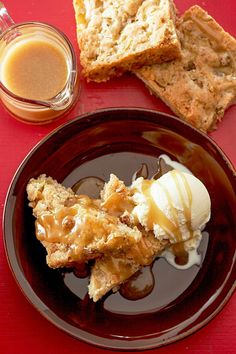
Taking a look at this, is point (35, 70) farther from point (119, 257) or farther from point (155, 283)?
point (155, 283)

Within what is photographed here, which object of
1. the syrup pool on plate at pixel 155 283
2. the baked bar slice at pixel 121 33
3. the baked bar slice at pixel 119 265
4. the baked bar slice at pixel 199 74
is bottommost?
the syrup pool on plate at pixel 155 283

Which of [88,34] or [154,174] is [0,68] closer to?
[88,34]

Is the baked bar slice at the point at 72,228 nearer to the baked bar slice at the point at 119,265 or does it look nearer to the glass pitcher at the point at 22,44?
the baked bar slice at the point at 119,265

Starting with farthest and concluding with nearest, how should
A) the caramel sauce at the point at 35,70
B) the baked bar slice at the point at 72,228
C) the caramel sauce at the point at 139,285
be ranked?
the caramel sauce at the point at 35,70 → the caramel sauce at the point at 139,285 → the baked bar slice at the point at 72,228

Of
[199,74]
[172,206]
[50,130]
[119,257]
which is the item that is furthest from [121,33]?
[119,257]

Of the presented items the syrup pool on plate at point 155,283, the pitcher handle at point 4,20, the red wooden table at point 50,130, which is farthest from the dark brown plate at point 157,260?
the pitcher handle at point 4,20

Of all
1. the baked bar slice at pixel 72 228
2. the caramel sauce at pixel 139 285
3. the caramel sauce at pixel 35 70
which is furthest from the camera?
the caramel sauce at pixel 35 70

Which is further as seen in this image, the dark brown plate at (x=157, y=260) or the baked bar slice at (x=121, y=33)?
the baked bar slice at (x=121, y=33)
